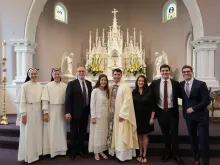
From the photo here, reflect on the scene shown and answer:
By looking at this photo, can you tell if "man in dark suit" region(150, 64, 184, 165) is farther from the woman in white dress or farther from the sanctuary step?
the woman in white dress

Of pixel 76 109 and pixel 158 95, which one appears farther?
pixel 76 109

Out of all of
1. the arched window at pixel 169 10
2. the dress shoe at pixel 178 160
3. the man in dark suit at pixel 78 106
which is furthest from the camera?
the arched window at pixel 169 10

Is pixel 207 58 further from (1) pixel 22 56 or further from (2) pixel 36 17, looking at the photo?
(1) pixel 22 56

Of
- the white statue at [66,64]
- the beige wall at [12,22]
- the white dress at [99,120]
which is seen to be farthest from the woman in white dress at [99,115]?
the white statue at [66,64]

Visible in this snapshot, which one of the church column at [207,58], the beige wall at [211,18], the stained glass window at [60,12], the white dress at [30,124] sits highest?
the stained glass window at [60,12]

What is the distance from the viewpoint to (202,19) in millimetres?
5668

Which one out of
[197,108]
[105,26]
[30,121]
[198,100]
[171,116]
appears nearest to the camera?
[197,108]

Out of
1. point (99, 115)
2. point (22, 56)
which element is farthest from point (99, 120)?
point (22, 56)

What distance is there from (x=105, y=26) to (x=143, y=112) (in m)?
7.91

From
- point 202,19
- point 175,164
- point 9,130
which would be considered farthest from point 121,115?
point 202,19

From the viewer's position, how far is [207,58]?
5652 millimetres

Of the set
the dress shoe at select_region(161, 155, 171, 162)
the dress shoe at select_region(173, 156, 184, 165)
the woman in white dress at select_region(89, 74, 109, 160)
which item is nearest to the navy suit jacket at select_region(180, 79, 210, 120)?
the dress shoe at select_region(173, 156, 184, 165)

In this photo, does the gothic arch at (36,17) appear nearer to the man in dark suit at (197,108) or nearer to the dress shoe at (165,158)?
the man in dark suit at (197,108)

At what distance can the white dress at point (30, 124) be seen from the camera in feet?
10.1
